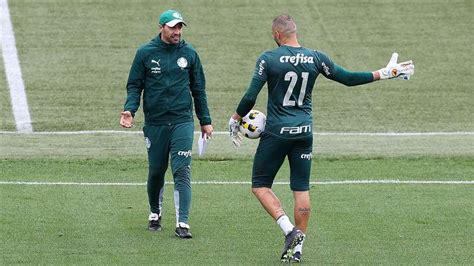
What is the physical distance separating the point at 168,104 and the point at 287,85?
4.89 feet

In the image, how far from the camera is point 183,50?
10.6 metres

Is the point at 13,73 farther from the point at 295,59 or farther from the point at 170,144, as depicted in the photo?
the point at 295,59

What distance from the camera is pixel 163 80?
34.6 feet

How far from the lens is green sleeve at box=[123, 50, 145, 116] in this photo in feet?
34.6

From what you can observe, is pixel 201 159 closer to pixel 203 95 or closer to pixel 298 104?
pixel 203 95

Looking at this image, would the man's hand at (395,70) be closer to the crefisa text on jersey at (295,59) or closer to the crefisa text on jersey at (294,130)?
the crefisa text on jersey at (295,59)

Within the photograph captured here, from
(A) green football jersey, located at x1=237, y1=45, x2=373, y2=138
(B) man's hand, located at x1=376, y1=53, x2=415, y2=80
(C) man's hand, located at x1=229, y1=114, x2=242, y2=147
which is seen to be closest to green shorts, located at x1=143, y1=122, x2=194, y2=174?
(C) man's hand, located at x1=229, y1=114, x2=242, y2=147

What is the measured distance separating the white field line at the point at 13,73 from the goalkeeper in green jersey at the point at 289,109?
26.7ft

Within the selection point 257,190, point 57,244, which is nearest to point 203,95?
point 257,190

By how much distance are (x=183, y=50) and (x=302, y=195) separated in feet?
6.42

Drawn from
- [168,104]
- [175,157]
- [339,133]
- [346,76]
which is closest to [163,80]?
[168,104]

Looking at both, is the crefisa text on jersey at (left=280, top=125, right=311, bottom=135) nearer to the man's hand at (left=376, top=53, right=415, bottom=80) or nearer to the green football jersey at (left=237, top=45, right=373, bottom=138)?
the green football jersey at (left=237, top=45, right=373, bottom=138)

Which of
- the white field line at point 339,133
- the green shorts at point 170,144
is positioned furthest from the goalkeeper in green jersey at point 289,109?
the white field line at point 339,133

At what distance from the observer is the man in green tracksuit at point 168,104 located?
10.5m
